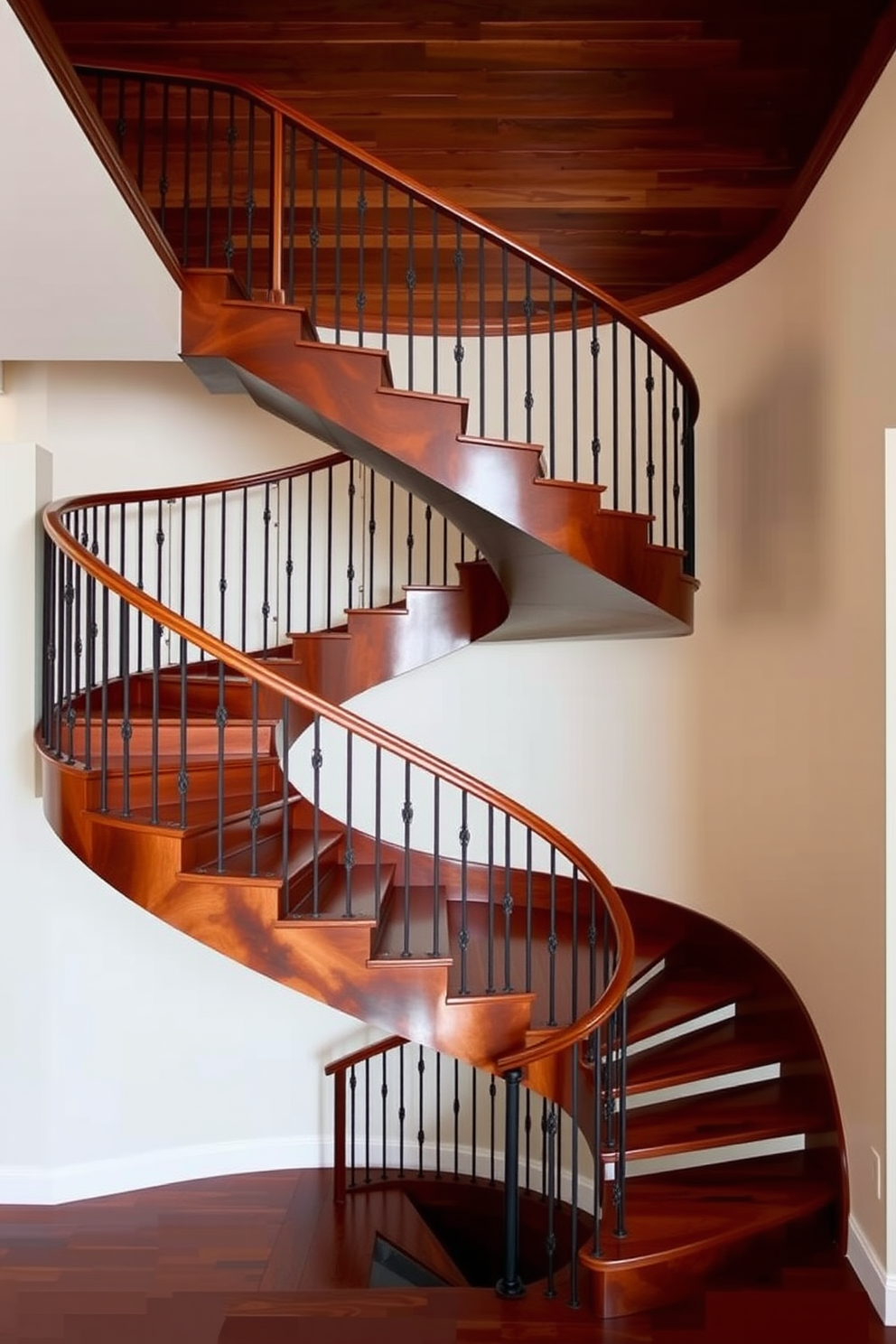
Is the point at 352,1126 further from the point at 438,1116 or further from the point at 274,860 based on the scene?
the point at 274,860

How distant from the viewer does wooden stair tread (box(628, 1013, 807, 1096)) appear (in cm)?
377

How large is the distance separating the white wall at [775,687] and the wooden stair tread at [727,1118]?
0.20 metres

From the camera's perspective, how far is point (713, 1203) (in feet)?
11.4

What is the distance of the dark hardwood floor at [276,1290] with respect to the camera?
309cm

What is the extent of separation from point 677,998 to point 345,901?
156 cm

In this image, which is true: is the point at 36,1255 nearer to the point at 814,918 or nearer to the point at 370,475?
the point at 814,918

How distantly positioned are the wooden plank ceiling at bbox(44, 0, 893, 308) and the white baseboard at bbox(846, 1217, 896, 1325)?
3854mm

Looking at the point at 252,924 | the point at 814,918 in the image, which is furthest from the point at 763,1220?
the point at 252,924

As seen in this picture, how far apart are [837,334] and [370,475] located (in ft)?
7.21

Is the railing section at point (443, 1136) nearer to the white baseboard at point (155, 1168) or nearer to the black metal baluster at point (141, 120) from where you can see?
the white baseboard at point (155, 1168)

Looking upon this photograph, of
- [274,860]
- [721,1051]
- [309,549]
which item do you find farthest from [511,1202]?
[309,549]

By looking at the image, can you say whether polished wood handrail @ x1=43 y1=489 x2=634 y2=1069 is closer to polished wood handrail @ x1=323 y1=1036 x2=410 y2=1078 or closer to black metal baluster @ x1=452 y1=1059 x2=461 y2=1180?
polished wood handrail @ x1=323 y1=1036 x2=410 y2=1078

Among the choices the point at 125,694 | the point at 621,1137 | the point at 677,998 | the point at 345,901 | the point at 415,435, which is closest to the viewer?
the point at 125,694

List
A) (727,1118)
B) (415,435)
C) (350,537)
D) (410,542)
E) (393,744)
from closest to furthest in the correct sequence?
1. (393,744)
2. (415,435)
3. (727,1118)
4. (350,537)
5. (410,542)
